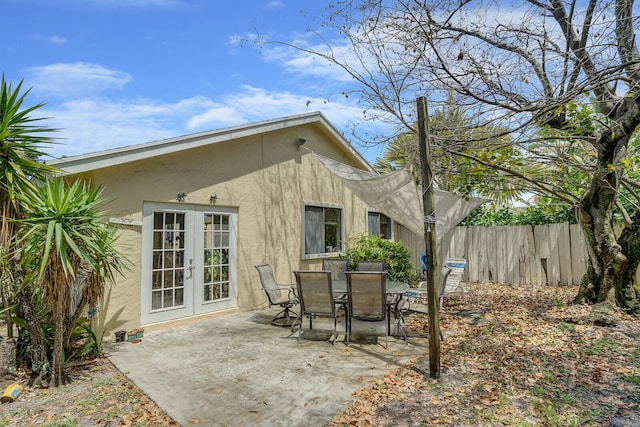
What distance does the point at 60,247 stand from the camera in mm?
3584

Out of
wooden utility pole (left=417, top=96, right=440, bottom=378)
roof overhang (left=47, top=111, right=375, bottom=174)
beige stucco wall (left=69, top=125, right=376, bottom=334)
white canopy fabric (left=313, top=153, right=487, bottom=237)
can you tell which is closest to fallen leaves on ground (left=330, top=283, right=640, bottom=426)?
wooden utility pole (left=417, top=96, right=440, bottom=378)

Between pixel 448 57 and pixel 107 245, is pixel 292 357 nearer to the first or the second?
pixel 107 245

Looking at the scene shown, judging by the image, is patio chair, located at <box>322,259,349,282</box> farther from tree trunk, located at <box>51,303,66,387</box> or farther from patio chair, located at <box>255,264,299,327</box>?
tree trunk, located at <box>51,303,66,387</box>

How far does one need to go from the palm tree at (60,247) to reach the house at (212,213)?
1.08 meters

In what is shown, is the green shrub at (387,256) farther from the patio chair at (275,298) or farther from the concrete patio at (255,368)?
the concrete patio at (255,368)

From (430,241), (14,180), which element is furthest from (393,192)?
(14,180)

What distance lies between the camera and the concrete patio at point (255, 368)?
316cm

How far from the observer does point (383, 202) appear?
6246 millimetres

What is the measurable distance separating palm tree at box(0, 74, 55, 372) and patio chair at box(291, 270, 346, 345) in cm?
331

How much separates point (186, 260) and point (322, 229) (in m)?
4.28

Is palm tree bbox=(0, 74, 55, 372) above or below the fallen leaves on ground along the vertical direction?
above

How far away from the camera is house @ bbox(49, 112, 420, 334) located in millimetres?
5602

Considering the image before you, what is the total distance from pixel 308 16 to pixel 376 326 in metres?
5.66

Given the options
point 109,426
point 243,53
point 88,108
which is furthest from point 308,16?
point 88,108
